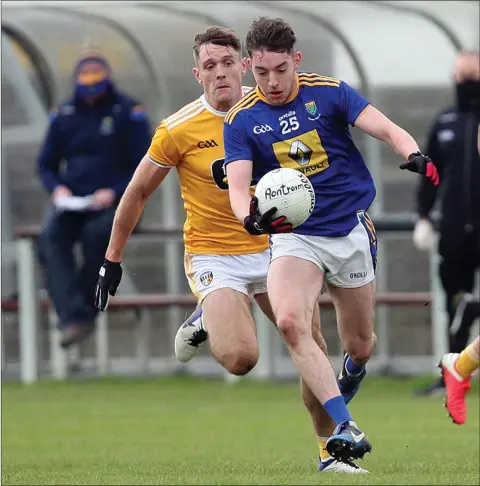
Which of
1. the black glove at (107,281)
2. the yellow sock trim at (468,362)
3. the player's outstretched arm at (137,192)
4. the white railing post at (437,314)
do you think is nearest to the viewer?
the player's outstretched arm at (137,192)

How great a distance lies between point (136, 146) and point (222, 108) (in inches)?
234

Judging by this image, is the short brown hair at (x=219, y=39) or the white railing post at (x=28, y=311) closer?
the short brown hair at (x=219, y=39)

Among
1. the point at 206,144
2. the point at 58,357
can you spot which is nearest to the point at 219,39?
the point at 206,144

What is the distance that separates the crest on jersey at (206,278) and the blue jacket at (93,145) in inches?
234

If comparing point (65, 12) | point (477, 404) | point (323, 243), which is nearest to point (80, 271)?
point (65, 12)

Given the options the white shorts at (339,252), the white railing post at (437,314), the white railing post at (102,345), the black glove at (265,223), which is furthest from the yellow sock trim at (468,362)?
the white railing post at (102,345)

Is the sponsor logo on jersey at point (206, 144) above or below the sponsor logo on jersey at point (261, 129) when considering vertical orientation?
below

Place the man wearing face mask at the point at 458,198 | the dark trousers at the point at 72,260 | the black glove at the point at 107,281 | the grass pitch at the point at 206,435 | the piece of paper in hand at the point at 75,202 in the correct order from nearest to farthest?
the grass pitch at the point at 206,435
the black glove at the point at 107,281
the man wearing face mask at the point at 458,198
the piece of paper in hand at the point at 75,202
the dark trousers at the point at 72,260

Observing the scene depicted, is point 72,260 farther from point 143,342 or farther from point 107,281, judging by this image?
point 107,281

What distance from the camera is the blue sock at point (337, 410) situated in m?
7.88

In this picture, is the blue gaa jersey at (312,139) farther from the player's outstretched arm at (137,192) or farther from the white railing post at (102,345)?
the white railing post at (102,345)

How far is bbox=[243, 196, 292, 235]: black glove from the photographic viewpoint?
25.8ft

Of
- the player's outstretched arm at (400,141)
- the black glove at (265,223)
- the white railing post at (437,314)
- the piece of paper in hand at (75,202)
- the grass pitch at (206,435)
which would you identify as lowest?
the grass pitch at (206,435)

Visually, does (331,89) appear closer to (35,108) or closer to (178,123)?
(178,123)
